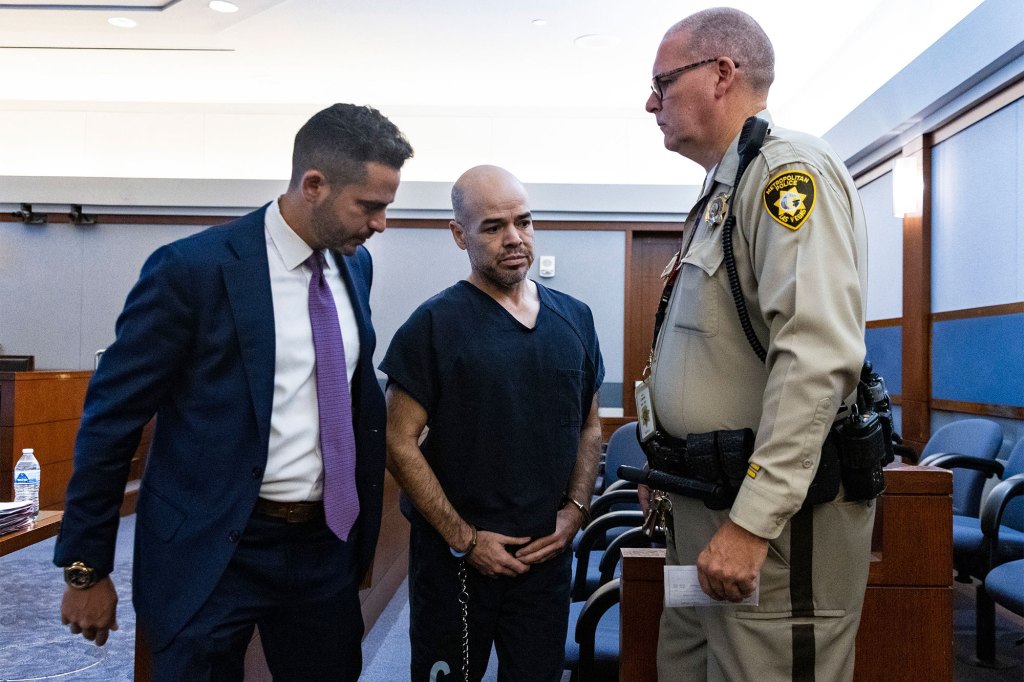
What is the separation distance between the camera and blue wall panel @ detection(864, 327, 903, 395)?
197 inches

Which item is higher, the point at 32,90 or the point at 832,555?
the point at 32,90

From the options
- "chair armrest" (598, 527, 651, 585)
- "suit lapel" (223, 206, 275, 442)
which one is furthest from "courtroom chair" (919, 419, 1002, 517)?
"suit lapel" (223, 206, 275, 442)

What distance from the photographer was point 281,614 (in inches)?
58.7

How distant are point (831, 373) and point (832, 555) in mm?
297

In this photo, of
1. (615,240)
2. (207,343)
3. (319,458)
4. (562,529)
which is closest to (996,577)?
(562,529)

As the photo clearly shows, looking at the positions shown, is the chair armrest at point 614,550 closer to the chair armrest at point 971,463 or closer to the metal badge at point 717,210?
the metal badge at point 717,210

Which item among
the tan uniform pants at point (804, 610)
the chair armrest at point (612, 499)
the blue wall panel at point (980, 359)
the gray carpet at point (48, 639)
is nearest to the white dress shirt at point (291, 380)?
the tan uniform pants at point (804, 610)

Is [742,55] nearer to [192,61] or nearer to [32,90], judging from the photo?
[192,61]

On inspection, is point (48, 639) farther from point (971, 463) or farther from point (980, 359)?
point (980, 359)

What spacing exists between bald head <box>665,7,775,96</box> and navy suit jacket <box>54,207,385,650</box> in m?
0.84

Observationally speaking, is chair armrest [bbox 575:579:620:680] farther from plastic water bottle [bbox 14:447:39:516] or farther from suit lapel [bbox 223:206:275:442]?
plastic water bottle [bbox 14:447:39:516]

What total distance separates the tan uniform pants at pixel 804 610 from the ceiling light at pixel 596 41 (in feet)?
16.5

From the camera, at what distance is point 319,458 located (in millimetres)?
1486

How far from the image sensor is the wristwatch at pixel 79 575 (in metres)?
1.32
